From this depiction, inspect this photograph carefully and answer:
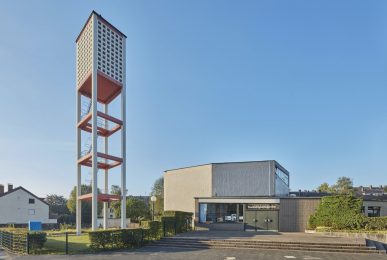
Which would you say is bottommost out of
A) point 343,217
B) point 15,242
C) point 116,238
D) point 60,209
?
point 60,209

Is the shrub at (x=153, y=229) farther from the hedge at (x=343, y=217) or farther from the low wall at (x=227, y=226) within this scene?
the hedge at (x=343, y=217)

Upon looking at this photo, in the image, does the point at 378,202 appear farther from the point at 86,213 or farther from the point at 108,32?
the point at 86,213

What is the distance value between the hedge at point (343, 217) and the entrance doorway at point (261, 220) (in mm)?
2766

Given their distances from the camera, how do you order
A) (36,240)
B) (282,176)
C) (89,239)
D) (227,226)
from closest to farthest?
(36,240) < (89,239) < (227,226) < (282,176)

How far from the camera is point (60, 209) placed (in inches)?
3317

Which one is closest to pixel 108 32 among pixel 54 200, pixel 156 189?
pixel 156 189

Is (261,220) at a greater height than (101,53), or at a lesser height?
lesser

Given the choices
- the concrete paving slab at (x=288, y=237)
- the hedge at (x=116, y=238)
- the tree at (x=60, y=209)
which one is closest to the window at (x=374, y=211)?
the concrete paving slab at (x=288, y=237)

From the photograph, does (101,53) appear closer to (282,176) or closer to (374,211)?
(282,176)

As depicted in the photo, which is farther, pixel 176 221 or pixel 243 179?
pixel 243 179

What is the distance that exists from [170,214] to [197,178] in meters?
8.90

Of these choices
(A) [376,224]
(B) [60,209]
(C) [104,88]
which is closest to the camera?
(A) [376,224]

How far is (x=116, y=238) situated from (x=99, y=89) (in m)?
17.3

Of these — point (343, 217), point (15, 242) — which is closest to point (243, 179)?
point (343, 217)
